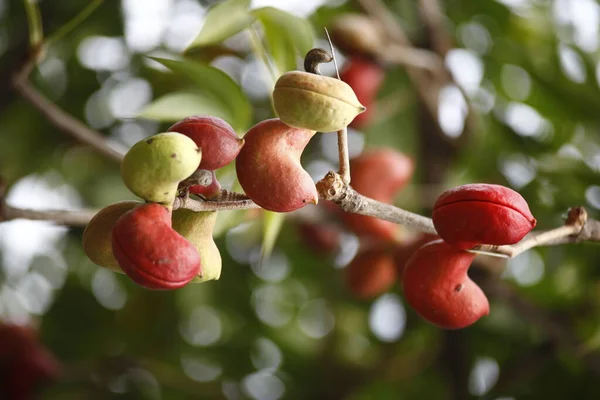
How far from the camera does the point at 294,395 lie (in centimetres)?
123

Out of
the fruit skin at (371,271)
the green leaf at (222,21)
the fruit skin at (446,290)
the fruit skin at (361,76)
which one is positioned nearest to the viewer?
the fruit skin at (446,290)

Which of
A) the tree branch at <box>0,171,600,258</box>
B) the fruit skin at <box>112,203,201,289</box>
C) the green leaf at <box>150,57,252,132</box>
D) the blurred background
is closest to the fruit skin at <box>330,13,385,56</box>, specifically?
the blurred background

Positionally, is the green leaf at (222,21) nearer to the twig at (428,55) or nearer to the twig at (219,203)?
the twig at (219,203)

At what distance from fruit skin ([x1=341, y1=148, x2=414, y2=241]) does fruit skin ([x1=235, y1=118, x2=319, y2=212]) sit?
0.41m

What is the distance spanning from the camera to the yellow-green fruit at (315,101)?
38 cm

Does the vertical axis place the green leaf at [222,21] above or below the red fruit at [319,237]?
above

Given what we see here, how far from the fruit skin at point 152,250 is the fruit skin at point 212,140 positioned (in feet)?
0.15

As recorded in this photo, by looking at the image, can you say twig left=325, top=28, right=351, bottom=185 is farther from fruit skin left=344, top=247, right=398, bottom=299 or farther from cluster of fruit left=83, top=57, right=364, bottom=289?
fruit skin left=344, top=247, right=398, bottom=299

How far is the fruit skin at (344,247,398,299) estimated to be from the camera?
81 cm

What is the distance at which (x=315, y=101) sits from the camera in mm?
381

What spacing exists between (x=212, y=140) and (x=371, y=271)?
1.48 ft

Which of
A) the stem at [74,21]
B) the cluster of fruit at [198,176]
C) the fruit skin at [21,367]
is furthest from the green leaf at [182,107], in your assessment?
→ the fruit skin at [21,367]

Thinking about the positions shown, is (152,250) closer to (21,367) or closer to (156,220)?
(156,220)

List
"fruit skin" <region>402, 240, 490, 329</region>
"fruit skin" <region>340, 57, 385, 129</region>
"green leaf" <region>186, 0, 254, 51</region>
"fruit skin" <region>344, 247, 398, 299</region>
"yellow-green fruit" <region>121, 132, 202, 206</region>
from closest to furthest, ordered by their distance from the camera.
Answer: "yellow-green fruit" <region>121, 132, 202, 206</region>, "fruit skin" <region>402, 240, 490, 329</region>, "green leaf" <region>186, 0, 254, 51</region>, "fruit skin" <region>344, 247, 398, 299</region>, "fruit skin" <region>340, 57, 385, 129</region>
